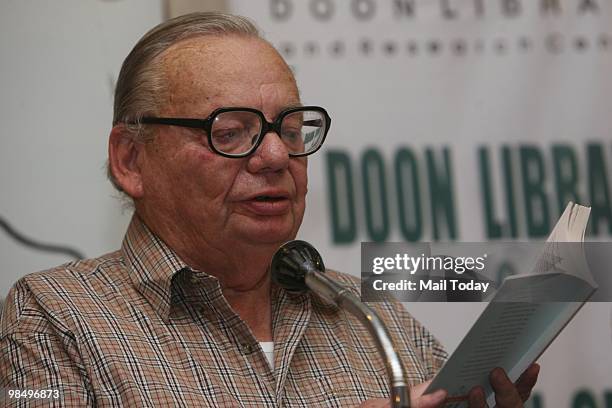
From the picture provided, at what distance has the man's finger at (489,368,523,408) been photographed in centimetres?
121

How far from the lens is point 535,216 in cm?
196

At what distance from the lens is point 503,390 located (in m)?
1.22

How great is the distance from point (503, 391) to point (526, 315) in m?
0.15

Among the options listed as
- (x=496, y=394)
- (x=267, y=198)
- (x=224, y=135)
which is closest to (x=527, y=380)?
(x=496, y=394)

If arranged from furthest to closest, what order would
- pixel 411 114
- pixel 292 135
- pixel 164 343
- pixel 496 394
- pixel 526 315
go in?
pixel 411 114 < pixel 292 135 < pixel 164 343 < pixel 496 394 < pixel 526 315

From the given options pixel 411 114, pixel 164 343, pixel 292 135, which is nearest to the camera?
pixel 164 343

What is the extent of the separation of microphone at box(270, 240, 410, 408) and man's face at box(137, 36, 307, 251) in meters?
0.17

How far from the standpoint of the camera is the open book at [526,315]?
1.09 meters

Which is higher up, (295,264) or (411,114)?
(411,114)

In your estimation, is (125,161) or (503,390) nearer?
(503,390)

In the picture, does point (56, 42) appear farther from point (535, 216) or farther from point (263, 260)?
point (535, 216)

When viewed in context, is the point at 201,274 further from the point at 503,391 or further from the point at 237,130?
the point at 503,391

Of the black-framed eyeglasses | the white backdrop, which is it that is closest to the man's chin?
the black-framed eyeglasses

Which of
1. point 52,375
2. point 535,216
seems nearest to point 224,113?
point 52,375
